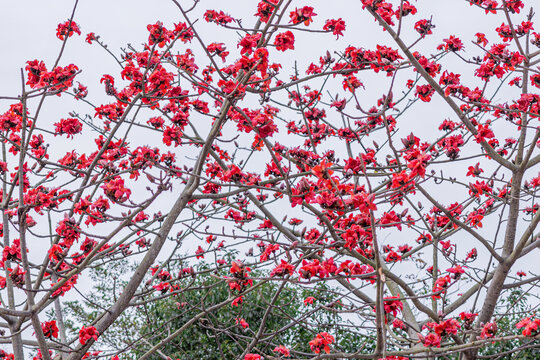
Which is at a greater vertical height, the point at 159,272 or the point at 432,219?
the point at 432,219

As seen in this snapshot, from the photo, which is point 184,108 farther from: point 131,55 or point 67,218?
point 67,218

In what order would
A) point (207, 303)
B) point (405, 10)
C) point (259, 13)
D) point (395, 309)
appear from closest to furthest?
point (395, 309) → point (259, 13) → point (405, 10) → point (207, 303)

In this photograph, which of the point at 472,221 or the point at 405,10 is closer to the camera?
the point at 405,10

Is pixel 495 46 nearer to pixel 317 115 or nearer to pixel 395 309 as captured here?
pixel 317 115

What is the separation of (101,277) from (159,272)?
4.45 metres

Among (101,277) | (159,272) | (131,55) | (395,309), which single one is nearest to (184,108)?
(131,55)

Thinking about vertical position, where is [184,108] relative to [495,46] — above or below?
below

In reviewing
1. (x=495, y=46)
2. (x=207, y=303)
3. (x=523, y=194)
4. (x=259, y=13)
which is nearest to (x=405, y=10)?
Answer: (x=495, y=46)

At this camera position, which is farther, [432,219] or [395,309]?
[432,219]

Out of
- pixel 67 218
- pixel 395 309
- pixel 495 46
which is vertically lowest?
pixel 395 309

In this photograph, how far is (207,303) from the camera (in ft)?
18.2

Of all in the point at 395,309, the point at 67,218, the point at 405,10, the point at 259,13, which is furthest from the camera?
the point at 405,10

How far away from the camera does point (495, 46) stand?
4.22 meters

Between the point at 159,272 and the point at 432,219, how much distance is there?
2562 millimetres
